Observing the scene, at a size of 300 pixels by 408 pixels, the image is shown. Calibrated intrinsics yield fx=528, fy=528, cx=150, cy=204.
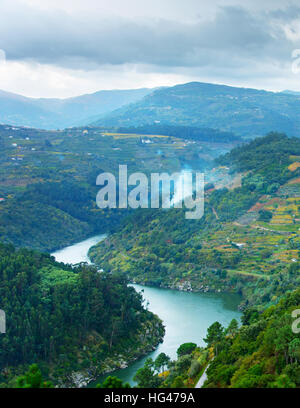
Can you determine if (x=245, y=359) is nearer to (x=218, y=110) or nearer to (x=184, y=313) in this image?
(x=184, y=313)

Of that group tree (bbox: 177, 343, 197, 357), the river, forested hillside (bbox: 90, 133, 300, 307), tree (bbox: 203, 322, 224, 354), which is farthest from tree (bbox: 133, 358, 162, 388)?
forested hillside (bbox: 90, 133, 300, 307)

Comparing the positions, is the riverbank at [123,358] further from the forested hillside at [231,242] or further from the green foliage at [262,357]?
the forested hillside at [231,242]

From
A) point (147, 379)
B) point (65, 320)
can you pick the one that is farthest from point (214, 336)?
point (65, 320)

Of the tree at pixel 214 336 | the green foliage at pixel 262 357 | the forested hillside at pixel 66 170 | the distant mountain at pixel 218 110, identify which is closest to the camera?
the green foliage at pixel 262 357

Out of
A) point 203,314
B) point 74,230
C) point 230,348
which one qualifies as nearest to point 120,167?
point 74,230

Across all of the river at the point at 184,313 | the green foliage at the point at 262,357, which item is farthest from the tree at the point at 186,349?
the green foliage at the point at 262,357

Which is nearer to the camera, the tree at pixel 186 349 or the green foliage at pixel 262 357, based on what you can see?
the green foliage at pixel 262 357
